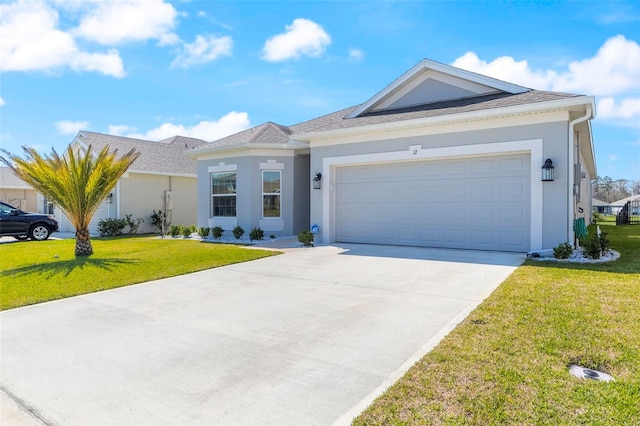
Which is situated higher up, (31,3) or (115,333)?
(31,3)

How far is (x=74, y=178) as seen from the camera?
10.0m

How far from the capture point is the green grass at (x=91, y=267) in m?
6.48

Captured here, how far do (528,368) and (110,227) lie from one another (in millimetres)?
18170

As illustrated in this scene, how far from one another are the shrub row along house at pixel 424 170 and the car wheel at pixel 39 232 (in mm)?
6670

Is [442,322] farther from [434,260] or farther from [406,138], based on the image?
[406,138]

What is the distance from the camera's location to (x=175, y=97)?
1598 centimetres

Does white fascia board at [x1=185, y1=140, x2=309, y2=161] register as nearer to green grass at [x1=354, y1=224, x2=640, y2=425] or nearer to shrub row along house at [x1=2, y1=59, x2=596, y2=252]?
shrub row along house at [x1=2, y1=59, x2=596, y2=252]

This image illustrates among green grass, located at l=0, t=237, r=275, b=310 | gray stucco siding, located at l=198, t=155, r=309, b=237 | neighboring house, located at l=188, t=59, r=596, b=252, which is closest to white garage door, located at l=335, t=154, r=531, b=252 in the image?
neighboring house, located at l=188, t=59, r=596, b=252

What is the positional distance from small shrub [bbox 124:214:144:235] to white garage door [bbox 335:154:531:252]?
36.8 ft

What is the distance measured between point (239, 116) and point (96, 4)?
554 inches

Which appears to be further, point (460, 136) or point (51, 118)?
point (51, 118)

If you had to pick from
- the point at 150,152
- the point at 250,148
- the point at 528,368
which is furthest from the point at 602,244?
the point at 150,152

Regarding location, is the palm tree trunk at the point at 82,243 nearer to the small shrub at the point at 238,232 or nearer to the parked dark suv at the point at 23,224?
the small shrub at the point at 238,232

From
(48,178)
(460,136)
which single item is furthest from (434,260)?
(48,178)
